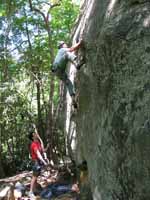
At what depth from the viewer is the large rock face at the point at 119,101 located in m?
6.31

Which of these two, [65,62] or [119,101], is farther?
[65,62]

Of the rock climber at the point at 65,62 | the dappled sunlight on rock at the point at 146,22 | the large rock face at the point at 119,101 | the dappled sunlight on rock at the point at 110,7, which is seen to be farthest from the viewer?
the rock climber at the point at 65,62

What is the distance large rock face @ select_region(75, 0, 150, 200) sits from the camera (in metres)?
6.31

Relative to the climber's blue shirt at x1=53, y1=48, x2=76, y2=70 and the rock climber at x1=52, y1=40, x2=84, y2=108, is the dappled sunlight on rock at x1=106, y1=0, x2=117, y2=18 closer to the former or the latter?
the rock climber at x1=52, y1=40, x2=84, y2=108

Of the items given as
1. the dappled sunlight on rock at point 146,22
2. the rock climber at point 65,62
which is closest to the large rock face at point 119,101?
the dappled sunlight on rock at point 146,22

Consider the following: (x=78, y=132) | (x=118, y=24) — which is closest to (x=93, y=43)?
(x=118, y=24)

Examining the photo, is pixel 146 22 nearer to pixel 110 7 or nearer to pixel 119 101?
pixel 119 101

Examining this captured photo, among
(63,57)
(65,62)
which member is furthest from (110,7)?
(65,62)

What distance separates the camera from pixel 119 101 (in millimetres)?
6934

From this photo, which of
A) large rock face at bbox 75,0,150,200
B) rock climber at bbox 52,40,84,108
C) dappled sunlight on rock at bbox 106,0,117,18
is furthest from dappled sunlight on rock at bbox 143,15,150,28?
rock climber at bbox 52,40,84,108

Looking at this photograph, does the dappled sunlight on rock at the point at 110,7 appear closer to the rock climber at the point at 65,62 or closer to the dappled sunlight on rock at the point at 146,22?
the dappled sunlight on rock at the point at 146,22

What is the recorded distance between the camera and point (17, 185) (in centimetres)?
1416

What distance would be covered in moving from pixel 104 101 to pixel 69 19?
14347 mm

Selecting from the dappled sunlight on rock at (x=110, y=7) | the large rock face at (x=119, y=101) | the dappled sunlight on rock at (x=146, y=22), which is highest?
the dappled sunlight on rock at (x=110, y=7)
